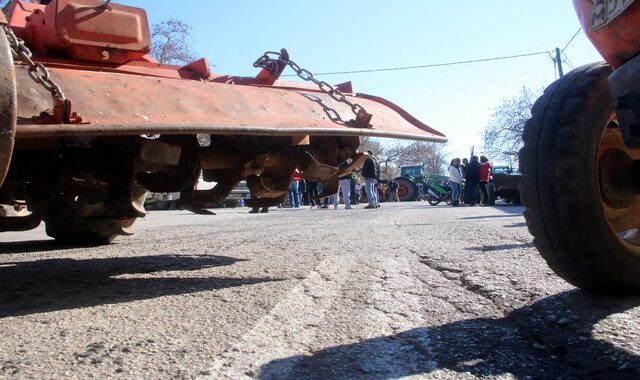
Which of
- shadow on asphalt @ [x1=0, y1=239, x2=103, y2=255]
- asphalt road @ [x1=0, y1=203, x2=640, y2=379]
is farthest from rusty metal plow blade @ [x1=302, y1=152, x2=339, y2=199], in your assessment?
shadow on asphalt @ [x1=0, y1=239, x2=103, y2=255]

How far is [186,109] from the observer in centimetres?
303

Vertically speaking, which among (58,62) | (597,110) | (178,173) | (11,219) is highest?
(58,62)

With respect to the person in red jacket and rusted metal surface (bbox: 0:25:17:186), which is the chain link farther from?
the person in red jacket

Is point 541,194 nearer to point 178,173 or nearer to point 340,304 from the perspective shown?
point 340,304

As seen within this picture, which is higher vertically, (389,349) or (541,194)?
(541,194)

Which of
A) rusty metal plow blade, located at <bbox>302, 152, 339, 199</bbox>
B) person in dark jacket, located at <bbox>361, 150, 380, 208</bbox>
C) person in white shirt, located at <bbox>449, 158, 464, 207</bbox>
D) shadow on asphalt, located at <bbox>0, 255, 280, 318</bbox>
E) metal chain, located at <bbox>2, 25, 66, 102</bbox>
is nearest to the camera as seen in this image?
metal chain, located at <bbox>2, 25, 66, 102</bbox>

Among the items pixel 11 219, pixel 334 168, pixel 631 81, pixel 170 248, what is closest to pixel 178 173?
pixel 334 168

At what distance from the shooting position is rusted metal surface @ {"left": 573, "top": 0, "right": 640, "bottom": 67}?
1.85 m

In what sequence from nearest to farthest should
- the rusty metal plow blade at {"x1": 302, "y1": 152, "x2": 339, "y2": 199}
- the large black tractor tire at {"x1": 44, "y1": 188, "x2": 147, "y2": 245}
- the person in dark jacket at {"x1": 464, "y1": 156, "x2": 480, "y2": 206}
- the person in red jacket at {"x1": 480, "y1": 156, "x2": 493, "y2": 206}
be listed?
the rusty metal plow blade at {"x1": 302, "y1": 152, "x2": 339, "y2": 199} → the large black tractor tire at {"x1": 44, "y1": 188, "x2": 147, "y2": 245} → the person in red jacket at {"x1": 480, "y1": 156, "x2": 493, "y2": 206} → the person in dark jacket at {"x1": 464, "y1": 156, "x2": 480, "y2": 206}

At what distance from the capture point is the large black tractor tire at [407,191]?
3603 cm

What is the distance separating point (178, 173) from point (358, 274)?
4.45ft

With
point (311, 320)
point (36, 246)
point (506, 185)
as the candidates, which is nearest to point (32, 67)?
point (311, 320)

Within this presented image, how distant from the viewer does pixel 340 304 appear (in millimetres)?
2957

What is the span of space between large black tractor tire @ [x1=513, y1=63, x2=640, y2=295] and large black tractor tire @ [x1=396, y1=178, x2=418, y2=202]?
33504 millimetres
